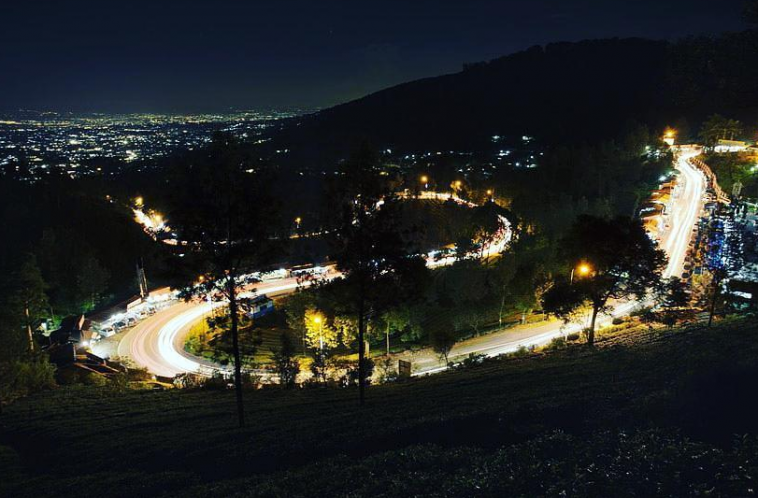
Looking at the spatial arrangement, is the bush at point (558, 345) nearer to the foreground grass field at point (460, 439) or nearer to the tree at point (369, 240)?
the foreground grass field at point (460, 439)

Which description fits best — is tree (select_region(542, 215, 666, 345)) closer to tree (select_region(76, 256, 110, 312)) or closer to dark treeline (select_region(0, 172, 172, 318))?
dark treeline (select_region(0, 172, 172, 318))

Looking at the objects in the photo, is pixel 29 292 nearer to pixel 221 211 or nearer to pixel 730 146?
pixel 221 211

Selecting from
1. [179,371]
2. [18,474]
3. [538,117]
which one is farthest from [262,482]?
[538,117]

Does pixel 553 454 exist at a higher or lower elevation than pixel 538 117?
lower

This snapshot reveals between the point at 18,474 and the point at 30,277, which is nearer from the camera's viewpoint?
the point at 18,474

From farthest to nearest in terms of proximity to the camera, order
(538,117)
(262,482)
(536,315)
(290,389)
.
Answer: (538,117), (536,315), (290,389), (262,482)

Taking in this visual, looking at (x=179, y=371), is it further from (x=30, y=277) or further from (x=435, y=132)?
(x=435, y=132)
